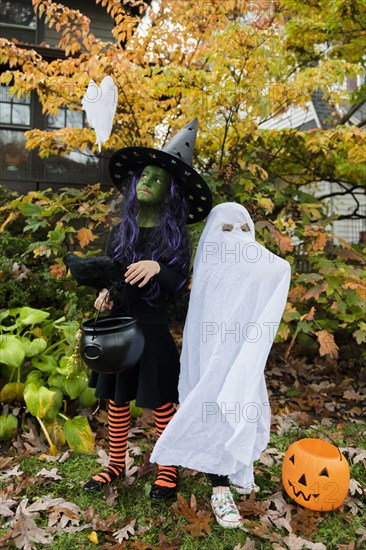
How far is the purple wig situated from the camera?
2.22 metres

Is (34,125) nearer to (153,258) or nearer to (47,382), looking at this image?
(47,382)

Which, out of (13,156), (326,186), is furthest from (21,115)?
(326,186)

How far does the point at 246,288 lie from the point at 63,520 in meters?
1.44

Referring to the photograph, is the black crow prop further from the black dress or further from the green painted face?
the green painted face

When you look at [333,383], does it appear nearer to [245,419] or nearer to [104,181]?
[245,419]

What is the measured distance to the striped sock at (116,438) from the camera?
2.39m

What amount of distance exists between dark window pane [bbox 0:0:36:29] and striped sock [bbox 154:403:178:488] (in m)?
8.07

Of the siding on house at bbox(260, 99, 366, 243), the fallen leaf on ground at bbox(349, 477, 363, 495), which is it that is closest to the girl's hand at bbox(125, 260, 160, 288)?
the fallen leaf on ground at bbox(349, 477, 363, 495)

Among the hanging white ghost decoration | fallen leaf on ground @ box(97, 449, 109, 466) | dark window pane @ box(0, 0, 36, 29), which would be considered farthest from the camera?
dark window pane @ box(0, 0, 36, 29)

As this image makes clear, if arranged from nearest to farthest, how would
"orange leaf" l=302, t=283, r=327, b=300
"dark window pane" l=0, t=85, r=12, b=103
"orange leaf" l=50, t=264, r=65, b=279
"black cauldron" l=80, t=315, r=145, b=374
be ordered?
"black cauldron" l=80, t=315, r=145, b=374 < "orange leaf" l=302, t=283, r=327, b=300 < "orange leaf" l=50, t=264, r=65, b=279 < "dark window pane" l=0, t=85, r=12, b=103

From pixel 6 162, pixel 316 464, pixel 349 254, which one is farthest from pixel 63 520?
pixel 6 162

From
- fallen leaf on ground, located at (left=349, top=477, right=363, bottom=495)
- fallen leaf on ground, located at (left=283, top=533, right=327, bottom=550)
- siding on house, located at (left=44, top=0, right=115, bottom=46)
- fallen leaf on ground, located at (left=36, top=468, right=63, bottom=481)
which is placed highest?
siding on house, located at (left=44, top=0, right=115, bottom=46)

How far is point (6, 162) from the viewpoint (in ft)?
25.1

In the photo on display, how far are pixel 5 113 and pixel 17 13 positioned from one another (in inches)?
75.5
